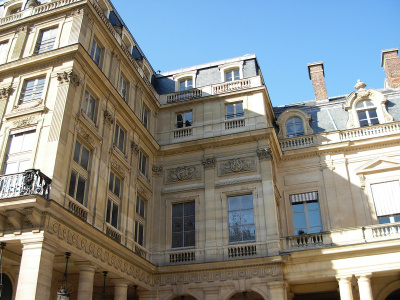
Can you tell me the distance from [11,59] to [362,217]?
14673mm

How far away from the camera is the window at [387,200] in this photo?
17.2 meters

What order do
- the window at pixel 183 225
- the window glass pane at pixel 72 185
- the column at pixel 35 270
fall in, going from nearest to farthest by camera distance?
the column at pixel 35 270 → the window glass pane at pixel 72 185 → the window at pixel 183 225

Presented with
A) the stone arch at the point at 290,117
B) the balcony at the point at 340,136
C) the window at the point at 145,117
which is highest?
the stone arch at the point at 290,117

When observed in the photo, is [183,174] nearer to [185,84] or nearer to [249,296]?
[185,84]

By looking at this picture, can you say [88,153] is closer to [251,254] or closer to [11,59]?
[11,59]

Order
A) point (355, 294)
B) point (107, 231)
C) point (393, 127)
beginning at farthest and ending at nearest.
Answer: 1. point (393, 127)
2. point (355, 294)
3. point (107, 231)

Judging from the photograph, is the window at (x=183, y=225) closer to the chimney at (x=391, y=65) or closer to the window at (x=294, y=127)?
the window at (x=294, y=127)

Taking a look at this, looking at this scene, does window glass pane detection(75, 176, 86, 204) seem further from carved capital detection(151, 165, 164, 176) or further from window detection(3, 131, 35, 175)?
carved capital detection(151, 165, 164, 176)

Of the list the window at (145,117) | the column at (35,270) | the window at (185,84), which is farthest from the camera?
the window at (185,84)

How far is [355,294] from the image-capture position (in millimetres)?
16344

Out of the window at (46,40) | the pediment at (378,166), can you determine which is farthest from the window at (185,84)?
the pediment at (378,166)

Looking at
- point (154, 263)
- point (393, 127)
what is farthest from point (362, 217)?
point (154, 263)

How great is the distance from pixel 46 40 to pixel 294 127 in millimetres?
11844

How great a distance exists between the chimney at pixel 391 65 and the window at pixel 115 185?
14862 mm
